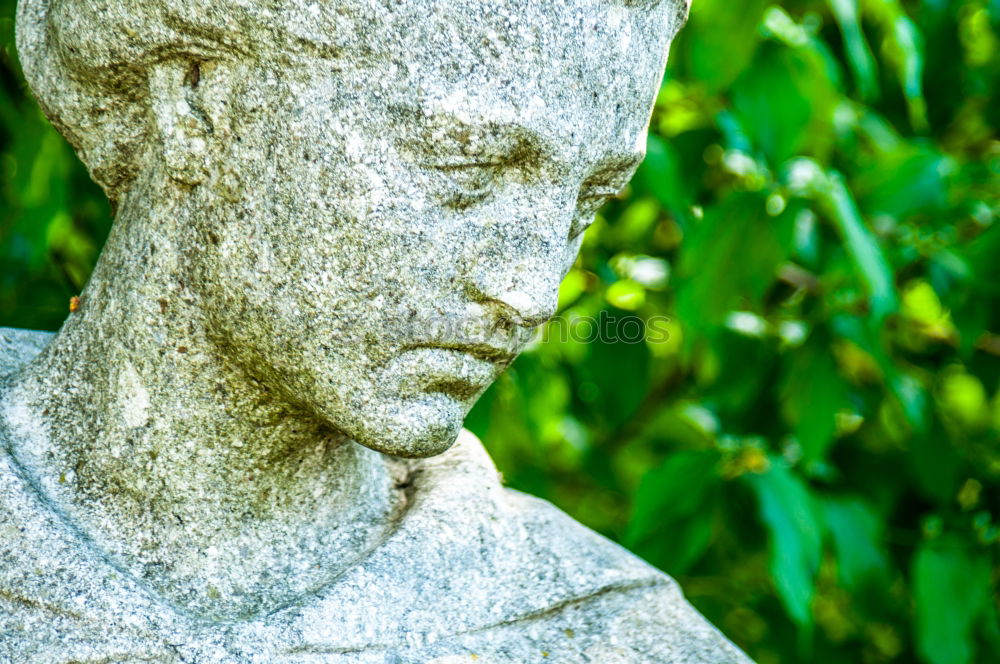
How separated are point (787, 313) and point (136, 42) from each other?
1980 mm

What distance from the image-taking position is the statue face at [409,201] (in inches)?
44.5

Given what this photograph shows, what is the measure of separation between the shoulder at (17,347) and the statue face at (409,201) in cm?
40

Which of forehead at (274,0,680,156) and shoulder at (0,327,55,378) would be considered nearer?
forehead at (274,0,680,156)

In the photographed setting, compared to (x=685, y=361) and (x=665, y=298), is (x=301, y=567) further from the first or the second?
(x=665, y=298)

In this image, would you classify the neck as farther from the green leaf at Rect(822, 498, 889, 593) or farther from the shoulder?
the green leaf at Rect(822, 498, 889, 593)

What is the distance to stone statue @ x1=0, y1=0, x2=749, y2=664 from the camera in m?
1.14

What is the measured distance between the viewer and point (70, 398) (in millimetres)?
1337

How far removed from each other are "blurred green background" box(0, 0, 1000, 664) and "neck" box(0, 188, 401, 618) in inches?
32.9

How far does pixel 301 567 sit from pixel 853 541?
1480 mm

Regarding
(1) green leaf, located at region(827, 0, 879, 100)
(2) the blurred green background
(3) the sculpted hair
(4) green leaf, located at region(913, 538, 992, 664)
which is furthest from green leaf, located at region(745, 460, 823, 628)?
(3) the sculpted hair

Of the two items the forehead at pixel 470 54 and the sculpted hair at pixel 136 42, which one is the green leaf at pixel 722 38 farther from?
the forehead at pixel 470 54

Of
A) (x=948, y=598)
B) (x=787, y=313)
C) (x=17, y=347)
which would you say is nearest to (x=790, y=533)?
(x=948, y=598)

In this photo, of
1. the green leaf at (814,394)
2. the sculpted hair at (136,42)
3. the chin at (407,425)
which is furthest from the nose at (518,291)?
the green leaf at (814,394)

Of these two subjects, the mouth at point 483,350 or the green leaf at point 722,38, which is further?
the green leaf at point 722,38
